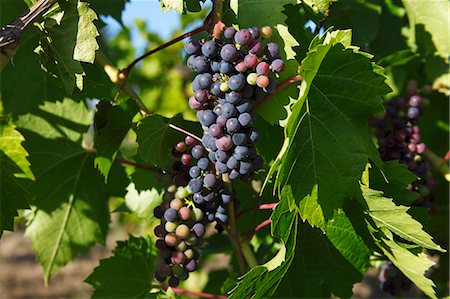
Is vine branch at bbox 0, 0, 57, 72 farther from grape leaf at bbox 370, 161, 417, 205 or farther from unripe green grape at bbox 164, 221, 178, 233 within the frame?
grape leaf at bbox 370, 161, 417, 205

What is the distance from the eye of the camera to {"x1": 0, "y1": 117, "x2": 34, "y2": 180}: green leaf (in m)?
1.47

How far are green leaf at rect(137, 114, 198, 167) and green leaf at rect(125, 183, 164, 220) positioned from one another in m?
0.29

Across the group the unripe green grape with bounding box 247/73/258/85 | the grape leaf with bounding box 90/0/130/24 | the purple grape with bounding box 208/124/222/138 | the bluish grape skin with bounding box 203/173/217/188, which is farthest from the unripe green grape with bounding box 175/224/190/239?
the grape leaf with bounding box 90/0/130/24

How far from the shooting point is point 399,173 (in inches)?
53.4

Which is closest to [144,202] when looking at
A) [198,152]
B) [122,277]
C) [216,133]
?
[122,277]

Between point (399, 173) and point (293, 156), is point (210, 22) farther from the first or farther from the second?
point (399, 173)

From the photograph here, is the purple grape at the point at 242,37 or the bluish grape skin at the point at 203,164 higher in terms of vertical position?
the purple grape at the point at 242,37

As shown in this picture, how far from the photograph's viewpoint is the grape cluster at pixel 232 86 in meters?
1.12

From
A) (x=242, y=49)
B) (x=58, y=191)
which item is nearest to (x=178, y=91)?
(x=58, y=191)

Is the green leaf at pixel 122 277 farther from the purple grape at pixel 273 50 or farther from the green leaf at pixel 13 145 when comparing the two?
the purple grape at pixel 273 50

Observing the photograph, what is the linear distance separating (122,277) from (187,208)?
0.38 metres

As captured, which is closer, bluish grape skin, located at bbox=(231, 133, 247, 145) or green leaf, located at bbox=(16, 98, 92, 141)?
bluish grape skin, located at bbox=(231, 133, 247, 145)

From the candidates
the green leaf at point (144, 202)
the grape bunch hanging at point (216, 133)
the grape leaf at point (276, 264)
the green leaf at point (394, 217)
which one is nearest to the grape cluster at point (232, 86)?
the grape bunch hanging at point (216, 133)

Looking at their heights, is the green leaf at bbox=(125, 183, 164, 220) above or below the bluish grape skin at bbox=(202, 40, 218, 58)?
below
